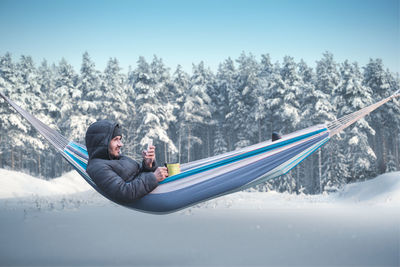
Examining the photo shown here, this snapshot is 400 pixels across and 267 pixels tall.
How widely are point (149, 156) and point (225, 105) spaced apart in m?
18.6

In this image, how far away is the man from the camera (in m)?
2.51

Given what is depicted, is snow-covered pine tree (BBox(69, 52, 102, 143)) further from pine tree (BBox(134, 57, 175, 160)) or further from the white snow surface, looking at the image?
the white snow surface

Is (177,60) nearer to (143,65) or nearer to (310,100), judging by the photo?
(143,65)

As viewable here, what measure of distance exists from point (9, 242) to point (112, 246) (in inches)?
59.9

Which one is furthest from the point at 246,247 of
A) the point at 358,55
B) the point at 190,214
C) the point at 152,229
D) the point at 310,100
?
the point at 358,55

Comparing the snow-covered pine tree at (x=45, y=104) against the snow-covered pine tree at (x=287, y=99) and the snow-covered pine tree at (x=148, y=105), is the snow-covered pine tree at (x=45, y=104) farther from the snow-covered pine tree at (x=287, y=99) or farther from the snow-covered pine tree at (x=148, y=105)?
the snow-covered pine tree at (x=287, y=99)

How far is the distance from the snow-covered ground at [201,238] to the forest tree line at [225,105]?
35.1 ft

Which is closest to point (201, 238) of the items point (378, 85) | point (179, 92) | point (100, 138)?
point (100, 138)

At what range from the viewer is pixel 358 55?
20.7 metres

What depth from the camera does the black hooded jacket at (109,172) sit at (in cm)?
251

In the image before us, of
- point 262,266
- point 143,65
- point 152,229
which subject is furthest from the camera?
point 143,65

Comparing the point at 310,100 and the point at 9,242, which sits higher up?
the point at 310,100

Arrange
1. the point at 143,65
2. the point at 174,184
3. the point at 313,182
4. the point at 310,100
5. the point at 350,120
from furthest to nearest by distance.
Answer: the point at 313,182, the point at 143,65, the point at 310,100, the point at 350,120, the point at 174,184

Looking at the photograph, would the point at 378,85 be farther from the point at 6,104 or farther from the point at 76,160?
the point at 6,104
